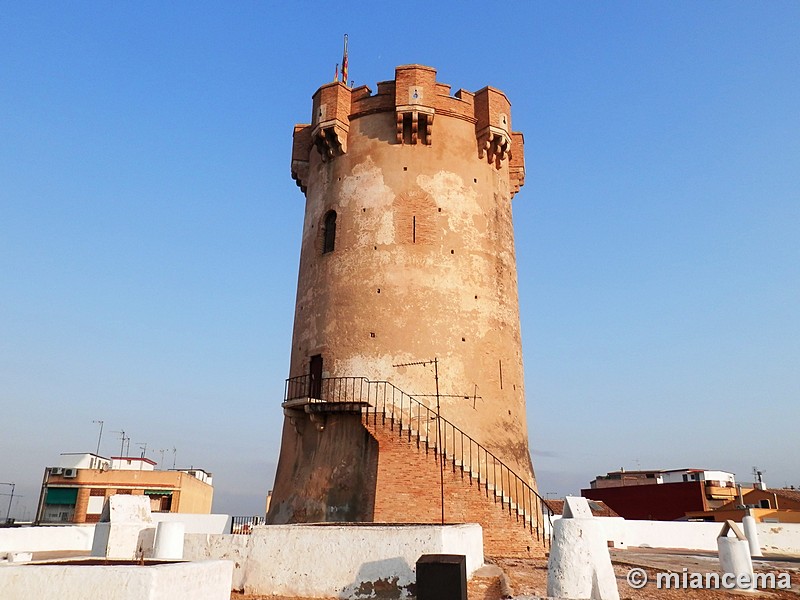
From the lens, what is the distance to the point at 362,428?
1680cm

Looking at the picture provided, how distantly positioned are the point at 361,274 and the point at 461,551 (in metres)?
10.5

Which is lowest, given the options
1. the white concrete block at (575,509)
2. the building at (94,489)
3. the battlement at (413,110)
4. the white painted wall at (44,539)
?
the white painted wall at (44,539)

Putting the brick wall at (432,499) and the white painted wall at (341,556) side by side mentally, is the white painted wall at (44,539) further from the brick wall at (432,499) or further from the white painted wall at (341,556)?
the white painted wall at (341,556)

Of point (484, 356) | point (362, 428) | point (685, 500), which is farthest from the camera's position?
point (685, 500)

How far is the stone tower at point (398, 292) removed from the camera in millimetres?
17125

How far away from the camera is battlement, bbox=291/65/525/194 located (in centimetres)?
1992

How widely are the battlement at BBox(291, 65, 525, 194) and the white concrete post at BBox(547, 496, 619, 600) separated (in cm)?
1437

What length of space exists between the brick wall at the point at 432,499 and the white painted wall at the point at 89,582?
10162 millimetres

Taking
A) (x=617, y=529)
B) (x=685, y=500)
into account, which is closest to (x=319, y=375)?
(x=617, y=529)

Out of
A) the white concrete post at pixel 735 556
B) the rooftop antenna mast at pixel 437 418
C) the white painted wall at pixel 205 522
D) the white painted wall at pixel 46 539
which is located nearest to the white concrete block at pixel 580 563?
the white concrete post at pixel 735 556

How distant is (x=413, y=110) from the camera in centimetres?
1969

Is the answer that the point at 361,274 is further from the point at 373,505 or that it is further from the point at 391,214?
the point at 373,505

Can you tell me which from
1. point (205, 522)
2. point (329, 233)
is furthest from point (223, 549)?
point (205, 522)

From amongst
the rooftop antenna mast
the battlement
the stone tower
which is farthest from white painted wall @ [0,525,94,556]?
the battlement
